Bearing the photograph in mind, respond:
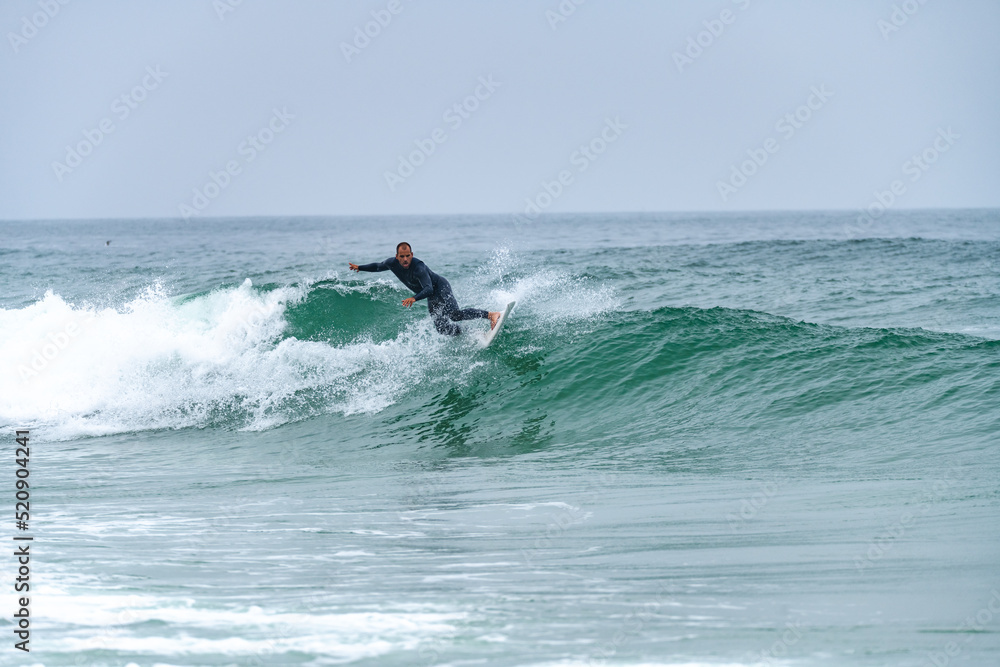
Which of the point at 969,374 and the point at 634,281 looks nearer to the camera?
the point at 969,374

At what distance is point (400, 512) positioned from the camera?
6340 millimetres

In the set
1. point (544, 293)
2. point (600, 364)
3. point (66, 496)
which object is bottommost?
point (66, 496)

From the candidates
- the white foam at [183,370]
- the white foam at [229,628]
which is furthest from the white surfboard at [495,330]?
the white foam at [229,628]

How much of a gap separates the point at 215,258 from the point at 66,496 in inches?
1298

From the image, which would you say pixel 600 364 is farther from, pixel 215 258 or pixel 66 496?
pixel 215 258

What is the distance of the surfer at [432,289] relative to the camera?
11.4m

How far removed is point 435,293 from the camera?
12.0m

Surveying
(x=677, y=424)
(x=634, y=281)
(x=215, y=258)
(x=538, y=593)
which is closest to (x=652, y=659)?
(x=538, y=593)

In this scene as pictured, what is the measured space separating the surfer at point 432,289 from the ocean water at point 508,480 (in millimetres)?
577

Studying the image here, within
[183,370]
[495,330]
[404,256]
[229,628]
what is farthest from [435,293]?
[229,628]

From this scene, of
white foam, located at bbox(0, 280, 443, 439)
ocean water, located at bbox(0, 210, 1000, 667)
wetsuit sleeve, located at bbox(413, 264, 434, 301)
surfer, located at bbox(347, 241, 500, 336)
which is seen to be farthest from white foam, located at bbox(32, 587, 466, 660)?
wetsuit sleeve, located at bbox(413, 264, 434, 301)

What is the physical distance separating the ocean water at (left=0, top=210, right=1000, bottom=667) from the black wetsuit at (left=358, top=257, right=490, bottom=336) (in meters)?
0.57

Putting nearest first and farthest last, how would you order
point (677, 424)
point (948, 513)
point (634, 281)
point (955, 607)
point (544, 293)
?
point (955, 607)
point (948, 513)
point (677, 424)
point (544, 293)
point (634, 281)

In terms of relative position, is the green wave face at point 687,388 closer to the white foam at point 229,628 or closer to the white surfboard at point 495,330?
the white surfboard at point 495,330
